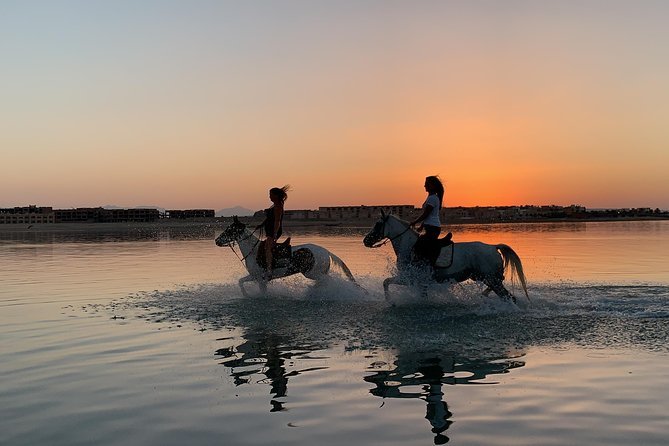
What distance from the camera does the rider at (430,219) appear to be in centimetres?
1286

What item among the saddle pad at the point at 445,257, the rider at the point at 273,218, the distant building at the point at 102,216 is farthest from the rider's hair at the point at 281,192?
the distant building at the point at 102,216

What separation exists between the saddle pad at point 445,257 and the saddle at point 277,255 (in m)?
3.46

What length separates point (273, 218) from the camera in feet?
46.9

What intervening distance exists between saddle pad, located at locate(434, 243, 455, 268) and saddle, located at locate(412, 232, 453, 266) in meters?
0.06

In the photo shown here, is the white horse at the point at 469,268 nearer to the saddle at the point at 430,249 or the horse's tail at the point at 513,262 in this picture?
the horse's tail at the point at 513,262

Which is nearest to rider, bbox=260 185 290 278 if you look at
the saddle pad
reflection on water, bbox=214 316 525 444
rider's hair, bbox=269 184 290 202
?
rider's hair, bbox=269 184 290 202

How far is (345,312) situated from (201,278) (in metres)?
9.40

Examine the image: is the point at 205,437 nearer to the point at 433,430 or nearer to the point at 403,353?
the point at 433,430

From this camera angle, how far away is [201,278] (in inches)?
810

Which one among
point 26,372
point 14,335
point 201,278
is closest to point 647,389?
point 26,372

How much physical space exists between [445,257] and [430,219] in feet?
2.72

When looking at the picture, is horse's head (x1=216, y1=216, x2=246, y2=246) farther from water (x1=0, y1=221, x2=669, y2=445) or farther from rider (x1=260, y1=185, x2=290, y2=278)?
water (x1=0, y1=221, x2=669, y2=445)

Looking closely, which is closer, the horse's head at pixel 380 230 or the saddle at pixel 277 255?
the horse's head at pixel 380 230

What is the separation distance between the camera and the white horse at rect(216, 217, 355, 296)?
1443cm
